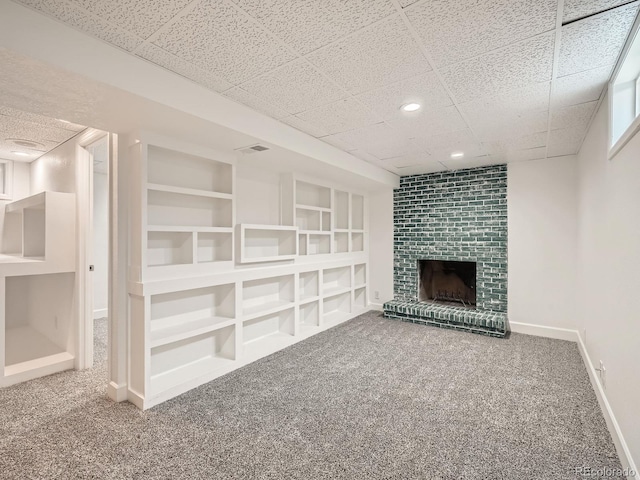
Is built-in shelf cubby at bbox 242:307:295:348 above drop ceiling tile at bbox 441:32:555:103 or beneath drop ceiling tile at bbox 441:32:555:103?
beneath

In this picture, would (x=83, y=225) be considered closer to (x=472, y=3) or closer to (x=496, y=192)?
(x=472, y=3)

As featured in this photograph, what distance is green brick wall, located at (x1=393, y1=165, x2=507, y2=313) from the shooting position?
15.1ft

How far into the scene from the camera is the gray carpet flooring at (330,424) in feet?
5.92

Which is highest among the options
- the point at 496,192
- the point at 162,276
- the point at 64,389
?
the point at 496,192

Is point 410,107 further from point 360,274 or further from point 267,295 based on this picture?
point 360,274

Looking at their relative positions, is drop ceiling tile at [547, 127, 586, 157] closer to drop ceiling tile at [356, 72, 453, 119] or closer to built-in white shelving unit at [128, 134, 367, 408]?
drop ceiling tile at [356, 72, 453, 119]

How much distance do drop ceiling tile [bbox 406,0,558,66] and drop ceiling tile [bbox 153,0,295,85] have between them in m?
0.78

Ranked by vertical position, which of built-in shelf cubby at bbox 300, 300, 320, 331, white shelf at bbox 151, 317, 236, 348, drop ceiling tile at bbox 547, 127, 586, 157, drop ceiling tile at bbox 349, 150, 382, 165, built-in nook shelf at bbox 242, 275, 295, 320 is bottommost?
built-in shelf cubby at bbox 300, 300, 320, 331

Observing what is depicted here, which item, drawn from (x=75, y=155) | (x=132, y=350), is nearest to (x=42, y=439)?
(x=132, y=350)

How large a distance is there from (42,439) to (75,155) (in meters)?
2.64

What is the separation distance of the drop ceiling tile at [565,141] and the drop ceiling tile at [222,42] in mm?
2948

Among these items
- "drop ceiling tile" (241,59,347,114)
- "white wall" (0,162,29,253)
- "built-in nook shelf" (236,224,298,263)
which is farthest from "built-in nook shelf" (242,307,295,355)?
"white wall" (0,162,29,253)

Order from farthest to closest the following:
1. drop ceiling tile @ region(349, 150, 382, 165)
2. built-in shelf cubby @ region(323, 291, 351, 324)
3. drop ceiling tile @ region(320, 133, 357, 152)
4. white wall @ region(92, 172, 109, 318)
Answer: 1. white wall @ region(92, 172, 109, 318)
2. built-in shelf cubby @ region(323, 291, 351, 324)
3. drop ceiling tile @ region(349, 150, 382, 165)
4. drop ceiling tile @ region(320, 133, 357, 152)

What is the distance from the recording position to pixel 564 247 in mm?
4121
